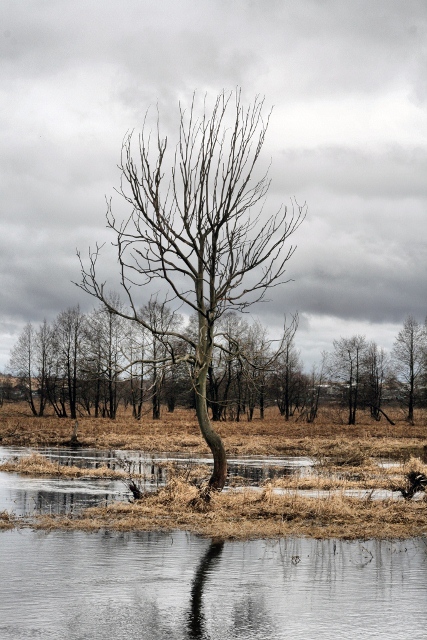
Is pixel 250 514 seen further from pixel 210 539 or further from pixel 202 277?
pixel 202 277

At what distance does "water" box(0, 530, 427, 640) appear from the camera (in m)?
7.42

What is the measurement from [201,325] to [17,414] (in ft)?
210

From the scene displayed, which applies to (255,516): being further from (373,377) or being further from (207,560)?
(373,377)

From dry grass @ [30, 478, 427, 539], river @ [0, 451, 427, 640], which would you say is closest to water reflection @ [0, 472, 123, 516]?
dry grass @ [30, 478, 427, 539]

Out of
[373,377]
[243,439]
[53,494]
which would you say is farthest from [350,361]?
[53,494]

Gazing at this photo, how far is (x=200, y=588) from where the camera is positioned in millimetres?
9086

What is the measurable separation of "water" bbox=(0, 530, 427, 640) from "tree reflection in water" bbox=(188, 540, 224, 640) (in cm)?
1

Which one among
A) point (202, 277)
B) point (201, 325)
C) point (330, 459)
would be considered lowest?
point (330, 459)

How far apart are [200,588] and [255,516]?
5.58 metres

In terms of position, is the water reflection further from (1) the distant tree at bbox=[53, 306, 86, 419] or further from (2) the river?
(1) the distant tree at bbox=[53, 306, 86, 419]

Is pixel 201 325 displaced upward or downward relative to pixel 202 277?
downward

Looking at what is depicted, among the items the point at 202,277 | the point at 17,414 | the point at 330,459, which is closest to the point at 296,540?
A: the point at 202,277

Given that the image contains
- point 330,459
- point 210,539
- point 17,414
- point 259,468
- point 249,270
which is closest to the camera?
point 210,539

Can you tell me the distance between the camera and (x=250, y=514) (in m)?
14.7
